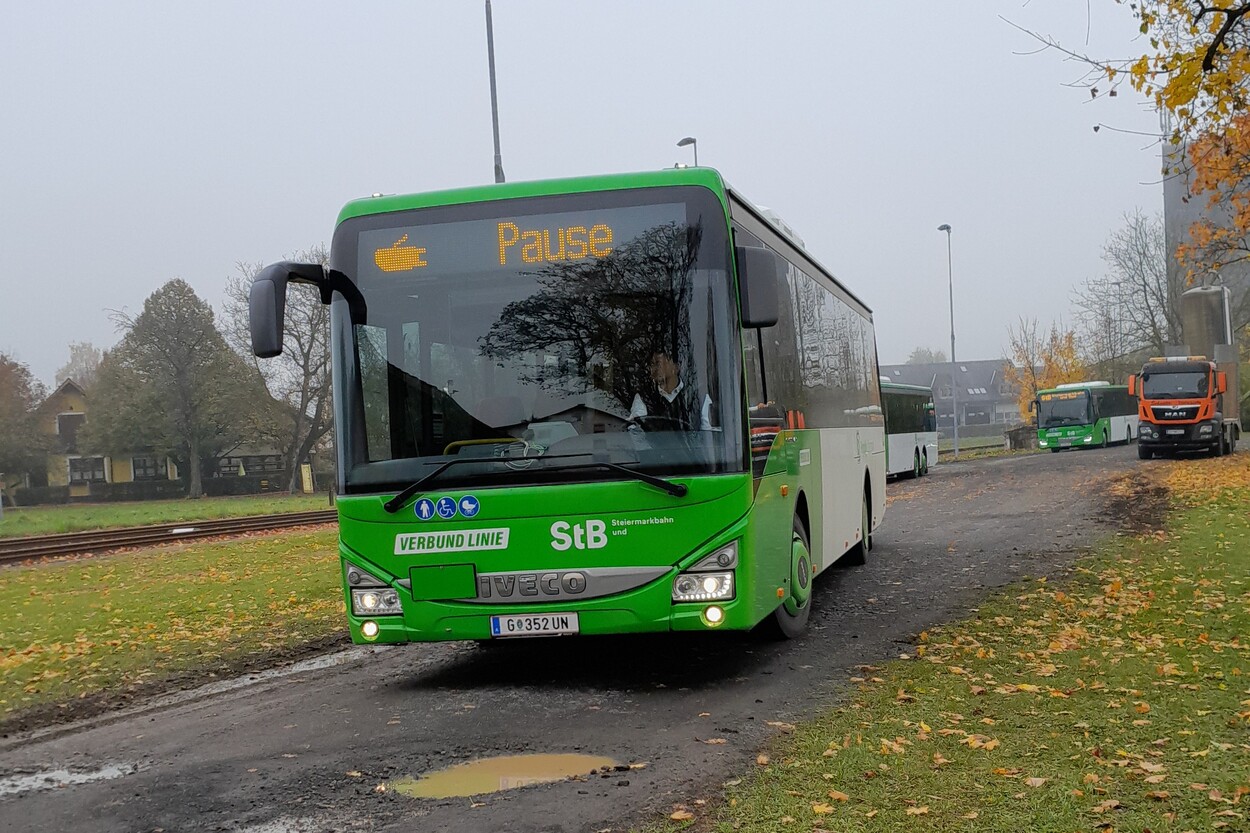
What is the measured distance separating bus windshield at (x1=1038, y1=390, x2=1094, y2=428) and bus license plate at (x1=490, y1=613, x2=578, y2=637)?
4986 cm

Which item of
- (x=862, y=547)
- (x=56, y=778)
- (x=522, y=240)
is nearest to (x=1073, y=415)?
(x=862, y=547)

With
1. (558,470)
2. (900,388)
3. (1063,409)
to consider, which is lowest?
(1063,409)

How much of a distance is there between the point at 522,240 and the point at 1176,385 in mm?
35361

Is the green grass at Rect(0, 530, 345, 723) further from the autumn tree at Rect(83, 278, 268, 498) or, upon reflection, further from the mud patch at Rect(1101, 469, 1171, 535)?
the autumn tree at Rect(83, 278, 268, 498)

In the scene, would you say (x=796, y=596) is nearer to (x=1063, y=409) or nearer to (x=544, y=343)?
(x=544, y=343)

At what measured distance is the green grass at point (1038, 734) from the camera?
193 inches

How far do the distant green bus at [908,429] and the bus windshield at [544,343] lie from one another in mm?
27585

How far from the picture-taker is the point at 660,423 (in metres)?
7.35

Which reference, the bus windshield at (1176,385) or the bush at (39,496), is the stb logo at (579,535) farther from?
the bush at (39,496)

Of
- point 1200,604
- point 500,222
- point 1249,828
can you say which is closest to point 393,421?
point 500,222

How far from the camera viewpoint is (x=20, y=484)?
209ft

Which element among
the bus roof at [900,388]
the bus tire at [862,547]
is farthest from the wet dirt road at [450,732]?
the bus roof at [900,388]

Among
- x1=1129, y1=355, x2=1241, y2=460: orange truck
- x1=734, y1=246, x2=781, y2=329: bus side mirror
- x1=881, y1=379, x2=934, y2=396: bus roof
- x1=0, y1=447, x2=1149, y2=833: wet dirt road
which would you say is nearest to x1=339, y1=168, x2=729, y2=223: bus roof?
x1=734, y1=246, x2=781, y2=329: bus side mirror

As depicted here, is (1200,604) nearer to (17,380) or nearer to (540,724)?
(540,724)
